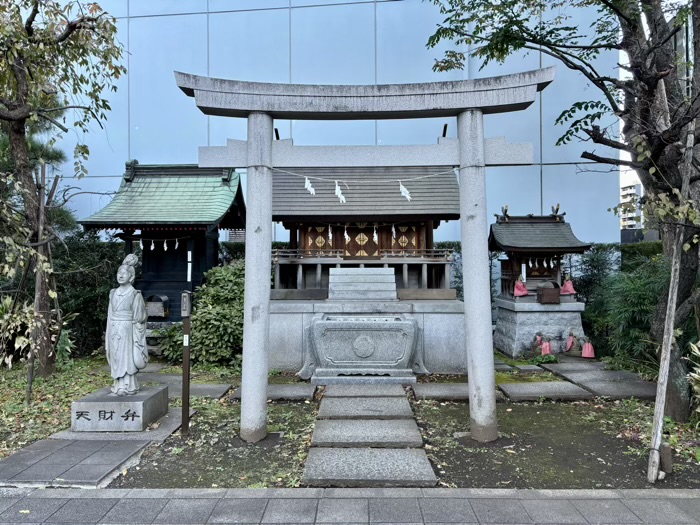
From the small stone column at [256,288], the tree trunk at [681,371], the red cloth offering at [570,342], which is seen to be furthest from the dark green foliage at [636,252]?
the small stone column at [256,288]

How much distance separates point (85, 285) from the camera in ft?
35.9

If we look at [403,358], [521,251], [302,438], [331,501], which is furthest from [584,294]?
[331,501]

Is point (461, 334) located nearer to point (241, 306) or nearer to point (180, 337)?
point (241, 306)

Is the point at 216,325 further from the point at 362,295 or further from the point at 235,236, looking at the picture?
the point at 235,236

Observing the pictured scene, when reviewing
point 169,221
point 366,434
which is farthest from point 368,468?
point 169,221

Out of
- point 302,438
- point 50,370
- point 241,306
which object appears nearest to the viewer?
point 302,438

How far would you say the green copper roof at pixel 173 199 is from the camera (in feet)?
33.0

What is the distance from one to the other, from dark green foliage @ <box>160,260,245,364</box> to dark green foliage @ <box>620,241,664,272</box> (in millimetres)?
10318

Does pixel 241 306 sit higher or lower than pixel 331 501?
higher

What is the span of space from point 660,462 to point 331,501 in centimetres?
330

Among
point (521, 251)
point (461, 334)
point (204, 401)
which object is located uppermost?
point (521, 251)

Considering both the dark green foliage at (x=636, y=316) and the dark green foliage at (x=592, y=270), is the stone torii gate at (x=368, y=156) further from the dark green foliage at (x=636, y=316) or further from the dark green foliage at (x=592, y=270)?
the dark green foliage at (x=592, y=270)

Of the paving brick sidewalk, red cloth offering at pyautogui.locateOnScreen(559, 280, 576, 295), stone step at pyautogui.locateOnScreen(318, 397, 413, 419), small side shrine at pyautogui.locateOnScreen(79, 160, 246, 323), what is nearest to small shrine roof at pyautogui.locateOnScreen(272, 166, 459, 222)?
small side shrine at pyautogui.locateOnScreen(79, 160, 246, 323)

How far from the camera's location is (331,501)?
363 cm
